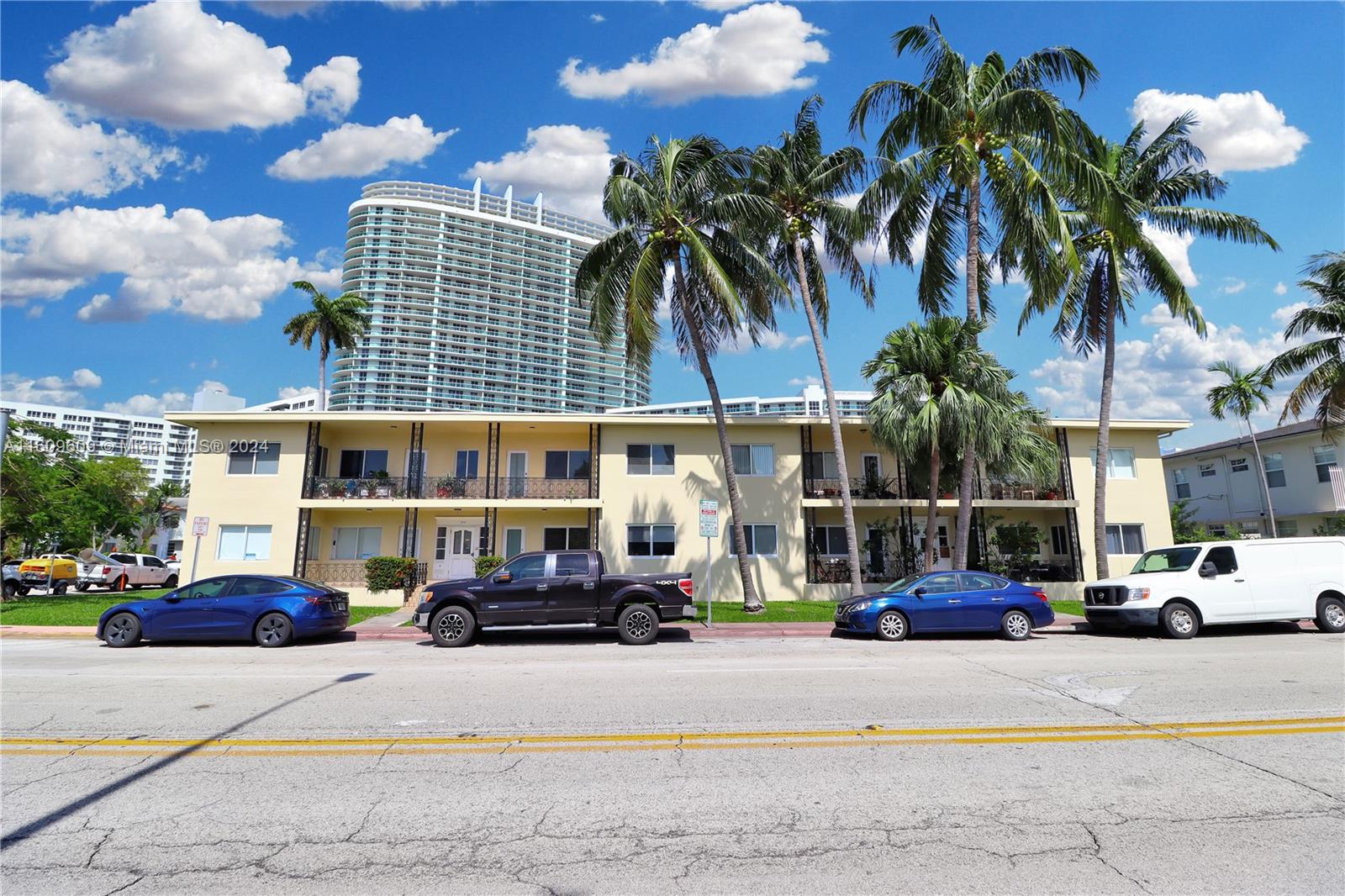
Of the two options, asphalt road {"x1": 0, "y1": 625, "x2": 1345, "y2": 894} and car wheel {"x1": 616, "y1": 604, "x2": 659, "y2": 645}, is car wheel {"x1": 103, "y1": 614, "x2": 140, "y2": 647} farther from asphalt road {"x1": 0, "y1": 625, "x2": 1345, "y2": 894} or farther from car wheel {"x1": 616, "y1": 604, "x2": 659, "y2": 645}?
car wheel {"x1": 616, "y1": 604, "x2": 659, "y2": 645}

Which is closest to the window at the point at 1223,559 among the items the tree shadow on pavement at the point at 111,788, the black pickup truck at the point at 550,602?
the black pickup truck at the point at 550,602

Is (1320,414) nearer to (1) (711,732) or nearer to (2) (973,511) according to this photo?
(2) (973,511)

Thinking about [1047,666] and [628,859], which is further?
[1047,666]

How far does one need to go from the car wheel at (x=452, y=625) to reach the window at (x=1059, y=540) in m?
22.9

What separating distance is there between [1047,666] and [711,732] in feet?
20.9

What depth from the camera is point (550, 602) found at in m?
13.5

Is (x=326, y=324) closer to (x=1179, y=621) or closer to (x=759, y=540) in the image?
(x=759, y=540)

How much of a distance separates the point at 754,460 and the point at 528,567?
12565mm

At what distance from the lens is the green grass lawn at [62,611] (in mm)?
17188

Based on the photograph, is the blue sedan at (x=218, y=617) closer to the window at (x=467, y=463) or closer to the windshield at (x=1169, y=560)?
the window at (x=467, y=463)

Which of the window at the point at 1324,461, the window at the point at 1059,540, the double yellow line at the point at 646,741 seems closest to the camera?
the double yellow line at the point at 646,741

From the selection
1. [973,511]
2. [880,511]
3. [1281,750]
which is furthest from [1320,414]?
[1281,750]

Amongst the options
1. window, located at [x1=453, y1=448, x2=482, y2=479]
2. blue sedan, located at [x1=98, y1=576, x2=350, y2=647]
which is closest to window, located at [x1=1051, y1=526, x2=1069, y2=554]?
window, located at [x1=453, y1=448, x2=482, y2=479]

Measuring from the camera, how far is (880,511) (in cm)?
2555
